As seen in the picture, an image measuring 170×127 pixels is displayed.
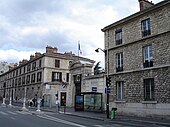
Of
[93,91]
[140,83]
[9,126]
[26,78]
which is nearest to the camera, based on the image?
[9,126]

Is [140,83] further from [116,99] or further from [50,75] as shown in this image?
[50,75]

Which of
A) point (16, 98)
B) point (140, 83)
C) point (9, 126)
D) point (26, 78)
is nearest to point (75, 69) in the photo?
point (140, 83)

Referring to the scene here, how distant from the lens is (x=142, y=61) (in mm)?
22609

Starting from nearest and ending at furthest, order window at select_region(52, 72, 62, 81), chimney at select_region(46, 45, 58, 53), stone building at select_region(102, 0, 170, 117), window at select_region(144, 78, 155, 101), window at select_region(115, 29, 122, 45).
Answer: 1. stone building at select_region(102, 0, 170, 117)
2. window at select_region(144, 78, 155, 101)
3. window at select_region(115, 29, 122, 45)
4. window at select_region(52, 72, 62, 81)
5. chimney at select_region(46, 45, 58, 53)

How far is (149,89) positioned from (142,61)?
264cm

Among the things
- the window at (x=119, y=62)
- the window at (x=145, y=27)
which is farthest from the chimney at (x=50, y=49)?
the window at (x=145, y=27)

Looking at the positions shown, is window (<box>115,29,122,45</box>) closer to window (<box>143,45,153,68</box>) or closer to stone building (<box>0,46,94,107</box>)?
window (<box>143,45,153,68</box>)

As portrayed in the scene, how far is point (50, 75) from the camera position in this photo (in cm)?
4822

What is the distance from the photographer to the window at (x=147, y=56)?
21.8 metres

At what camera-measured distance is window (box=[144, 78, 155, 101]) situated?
21306 mm

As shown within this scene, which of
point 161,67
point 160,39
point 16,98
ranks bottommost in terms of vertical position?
point 16,98

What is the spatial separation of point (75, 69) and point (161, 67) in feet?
A: 51.3

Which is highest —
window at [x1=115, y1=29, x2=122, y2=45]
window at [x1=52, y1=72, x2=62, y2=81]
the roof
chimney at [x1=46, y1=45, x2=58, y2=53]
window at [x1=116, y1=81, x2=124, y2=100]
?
chimney at [x1=46, y1=45, x2=58, y2=53]

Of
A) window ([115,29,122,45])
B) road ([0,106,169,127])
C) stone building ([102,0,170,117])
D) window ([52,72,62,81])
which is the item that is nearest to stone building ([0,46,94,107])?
window ([52,72,62,81])
